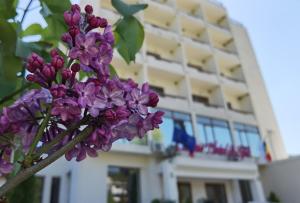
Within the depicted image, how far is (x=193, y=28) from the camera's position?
1642cm

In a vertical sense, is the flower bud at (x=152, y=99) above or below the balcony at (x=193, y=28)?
below

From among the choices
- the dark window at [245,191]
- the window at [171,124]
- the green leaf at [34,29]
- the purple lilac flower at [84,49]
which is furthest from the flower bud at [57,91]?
the dark window at [245,191]

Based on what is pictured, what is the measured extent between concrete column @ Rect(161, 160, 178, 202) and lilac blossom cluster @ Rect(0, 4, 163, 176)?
9.26 metres

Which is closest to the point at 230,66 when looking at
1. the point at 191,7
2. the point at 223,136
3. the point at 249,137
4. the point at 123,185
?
the point at 191,7

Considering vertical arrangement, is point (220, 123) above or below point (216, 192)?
above

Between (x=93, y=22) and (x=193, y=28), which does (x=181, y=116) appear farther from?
(x=93, y=22)

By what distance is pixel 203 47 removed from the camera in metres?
15.2

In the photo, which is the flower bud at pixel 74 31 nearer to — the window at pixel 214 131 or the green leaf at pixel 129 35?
the green leaf at pixel 129 35

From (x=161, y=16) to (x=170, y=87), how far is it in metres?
4.02

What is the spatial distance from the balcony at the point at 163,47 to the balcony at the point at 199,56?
696 mm

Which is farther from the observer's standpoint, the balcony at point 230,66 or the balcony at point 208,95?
the balcony at point 230,66

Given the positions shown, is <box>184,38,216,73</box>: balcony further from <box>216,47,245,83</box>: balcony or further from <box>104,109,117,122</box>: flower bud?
<box>104,109,117,122</box>: flower bud

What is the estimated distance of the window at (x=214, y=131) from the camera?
12.6 meters

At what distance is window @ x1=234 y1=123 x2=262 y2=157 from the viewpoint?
13.8m
